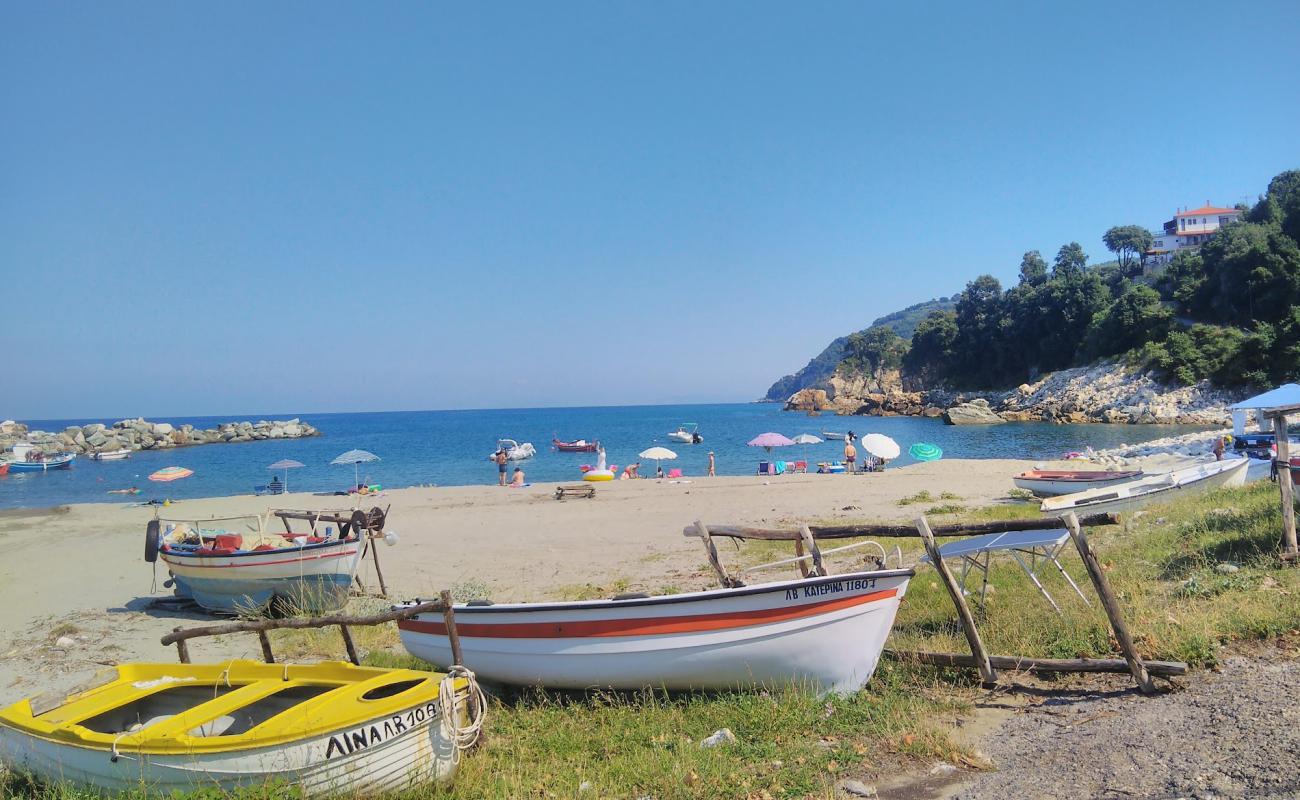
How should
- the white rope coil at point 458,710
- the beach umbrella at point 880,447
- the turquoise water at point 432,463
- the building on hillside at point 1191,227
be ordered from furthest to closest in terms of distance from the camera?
the building on hillside at point 1191,227, the turquoise water at point 432,463, the beach umbrella at point 880,447, the white rope coil at point 458,710

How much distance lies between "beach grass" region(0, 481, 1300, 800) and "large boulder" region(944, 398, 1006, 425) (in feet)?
228

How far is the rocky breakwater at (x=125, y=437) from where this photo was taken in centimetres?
7538

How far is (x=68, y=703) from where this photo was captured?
20.8 feet

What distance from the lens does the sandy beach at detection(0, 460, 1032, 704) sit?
1175cm

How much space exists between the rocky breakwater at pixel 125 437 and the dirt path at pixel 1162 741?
83.1 meters

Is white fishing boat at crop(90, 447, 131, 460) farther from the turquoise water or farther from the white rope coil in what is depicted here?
the white rope coil

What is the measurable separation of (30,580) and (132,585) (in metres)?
3.02

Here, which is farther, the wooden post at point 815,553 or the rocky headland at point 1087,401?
the rocky headland at point 1087,401

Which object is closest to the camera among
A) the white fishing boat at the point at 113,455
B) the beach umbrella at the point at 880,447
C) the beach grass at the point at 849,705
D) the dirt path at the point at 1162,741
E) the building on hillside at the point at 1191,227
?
the dirt path at the point at 1162,741

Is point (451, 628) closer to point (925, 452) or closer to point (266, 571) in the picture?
point (266, 571)

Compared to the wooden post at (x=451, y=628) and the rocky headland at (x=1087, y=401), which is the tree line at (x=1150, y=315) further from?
the wooden post at (x=451, y=628)

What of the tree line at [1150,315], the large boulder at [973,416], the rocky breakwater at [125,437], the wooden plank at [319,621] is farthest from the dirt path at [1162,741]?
the rocky breakwater at [125,437]

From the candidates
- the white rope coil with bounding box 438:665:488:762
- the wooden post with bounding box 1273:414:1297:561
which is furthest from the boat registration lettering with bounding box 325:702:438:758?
the wooden post with bounding box 1273:414:1297:561

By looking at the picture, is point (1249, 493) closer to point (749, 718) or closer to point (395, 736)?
point (749, 718)
